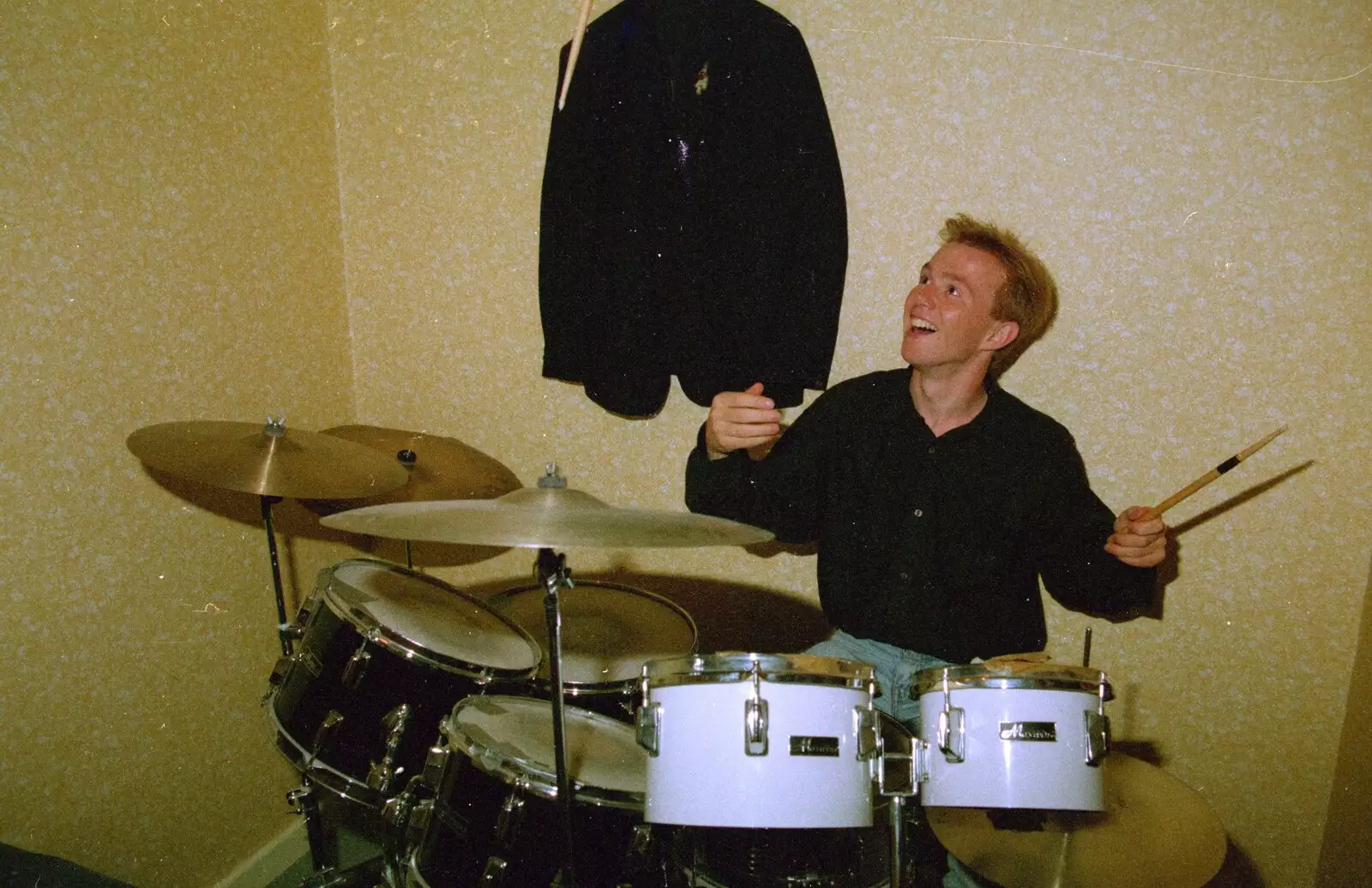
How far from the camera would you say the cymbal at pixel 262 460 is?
61.3 inches

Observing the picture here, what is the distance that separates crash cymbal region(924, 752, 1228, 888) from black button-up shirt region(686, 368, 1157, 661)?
42cm

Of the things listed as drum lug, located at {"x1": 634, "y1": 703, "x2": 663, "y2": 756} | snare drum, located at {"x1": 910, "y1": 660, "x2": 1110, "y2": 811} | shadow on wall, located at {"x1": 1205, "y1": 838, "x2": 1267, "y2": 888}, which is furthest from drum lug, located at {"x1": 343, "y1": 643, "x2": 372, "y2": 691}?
shadow on wall, located at {"x1": 1205, "y1": 838, "x2": 1267, "y2": 888}

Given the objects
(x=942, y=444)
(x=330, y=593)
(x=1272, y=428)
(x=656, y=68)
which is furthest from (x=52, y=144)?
(x=1272, y=428)

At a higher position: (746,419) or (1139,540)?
(746,419)

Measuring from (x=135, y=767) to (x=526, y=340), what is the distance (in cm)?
130

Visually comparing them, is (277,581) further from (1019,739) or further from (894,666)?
(1019,739)

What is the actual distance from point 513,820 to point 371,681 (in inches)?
14.7

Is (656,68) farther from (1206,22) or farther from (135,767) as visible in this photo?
(135,767)

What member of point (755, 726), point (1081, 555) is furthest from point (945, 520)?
point (755, 726)

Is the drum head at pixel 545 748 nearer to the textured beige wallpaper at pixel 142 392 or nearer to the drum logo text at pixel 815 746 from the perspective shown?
the drum logo text at pixel 815 746

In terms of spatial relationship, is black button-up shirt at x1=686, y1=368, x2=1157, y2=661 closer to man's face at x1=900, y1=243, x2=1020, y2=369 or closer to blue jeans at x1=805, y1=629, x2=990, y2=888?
blue jeans at x1=805, y1=629, x2=990, y2=888

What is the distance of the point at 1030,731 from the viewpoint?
1361mm

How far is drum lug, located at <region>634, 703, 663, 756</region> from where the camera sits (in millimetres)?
1317

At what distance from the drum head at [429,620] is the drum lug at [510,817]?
254mm
